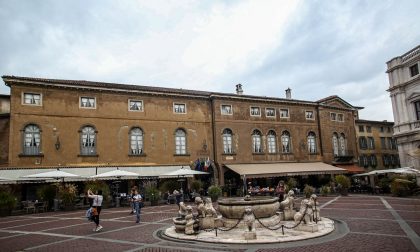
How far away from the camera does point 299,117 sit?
1293 inches

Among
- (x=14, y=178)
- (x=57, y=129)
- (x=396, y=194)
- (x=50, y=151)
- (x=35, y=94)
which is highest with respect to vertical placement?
(x=35, y=94)

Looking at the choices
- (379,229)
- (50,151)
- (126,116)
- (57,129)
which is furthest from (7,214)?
(379,229)

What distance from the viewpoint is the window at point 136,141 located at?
82.8 ft

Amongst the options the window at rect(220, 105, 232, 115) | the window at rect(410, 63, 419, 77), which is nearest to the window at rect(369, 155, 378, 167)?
the window at rect(410, 63, 419, 77)

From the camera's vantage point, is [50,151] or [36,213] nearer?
[36,213]

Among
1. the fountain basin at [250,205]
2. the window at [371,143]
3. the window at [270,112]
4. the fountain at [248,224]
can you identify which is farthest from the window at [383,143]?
the fountain basin at [250,205]

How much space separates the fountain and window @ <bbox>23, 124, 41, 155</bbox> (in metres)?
15.1

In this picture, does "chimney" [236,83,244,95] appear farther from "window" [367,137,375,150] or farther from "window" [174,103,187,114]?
"window" [367,137,375,150]

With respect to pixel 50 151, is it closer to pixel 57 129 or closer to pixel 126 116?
pixel 57 129

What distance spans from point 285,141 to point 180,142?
440 inches

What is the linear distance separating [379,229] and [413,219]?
2881 mm

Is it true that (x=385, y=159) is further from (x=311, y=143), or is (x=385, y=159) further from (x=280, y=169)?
(x=280, y=169)

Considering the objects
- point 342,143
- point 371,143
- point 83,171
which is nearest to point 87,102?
point 83,171

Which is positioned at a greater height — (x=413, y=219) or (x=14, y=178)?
(x=14, y=178)
